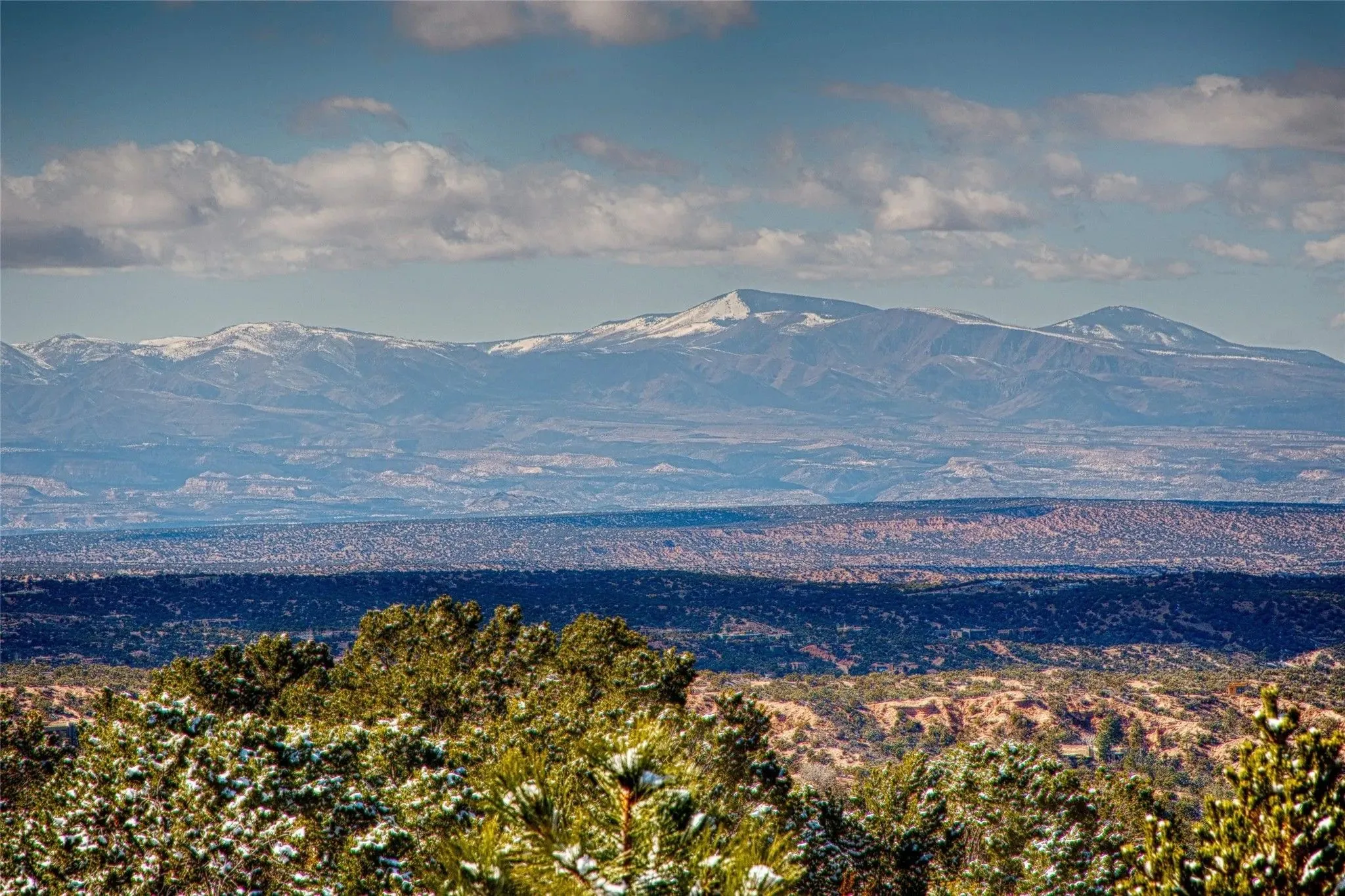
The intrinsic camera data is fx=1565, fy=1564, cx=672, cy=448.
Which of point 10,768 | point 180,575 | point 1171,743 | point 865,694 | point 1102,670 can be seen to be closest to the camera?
point 10,768

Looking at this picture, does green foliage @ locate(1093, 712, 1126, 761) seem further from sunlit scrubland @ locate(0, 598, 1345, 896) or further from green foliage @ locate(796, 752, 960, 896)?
green foliage @ locate(796, 752, 960, 896)

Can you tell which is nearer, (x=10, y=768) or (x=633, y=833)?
(x=633, y=833)

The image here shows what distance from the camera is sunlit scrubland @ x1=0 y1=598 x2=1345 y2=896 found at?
16672mm

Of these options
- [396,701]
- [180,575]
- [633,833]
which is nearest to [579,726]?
[396,701]

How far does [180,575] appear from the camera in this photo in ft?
534

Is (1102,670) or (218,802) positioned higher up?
(218,802)

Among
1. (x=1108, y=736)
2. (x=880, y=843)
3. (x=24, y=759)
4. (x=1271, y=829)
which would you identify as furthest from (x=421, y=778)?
(x=1108, y=736)

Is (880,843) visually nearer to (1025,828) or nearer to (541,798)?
(1025,828)

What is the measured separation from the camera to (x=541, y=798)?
54.5 ft

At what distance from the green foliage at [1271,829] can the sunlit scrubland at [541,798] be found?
35mm

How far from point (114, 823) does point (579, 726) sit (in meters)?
12.3

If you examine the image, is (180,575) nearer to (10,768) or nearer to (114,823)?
(10,768)

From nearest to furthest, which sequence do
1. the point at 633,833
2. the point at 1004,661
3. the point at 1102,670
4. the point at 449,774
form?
the point at 633,833
the point at 449,774
the point at 1102,670
the point at 1004,661

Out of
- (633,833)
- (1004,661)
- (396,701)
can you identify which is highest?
(633,833)
